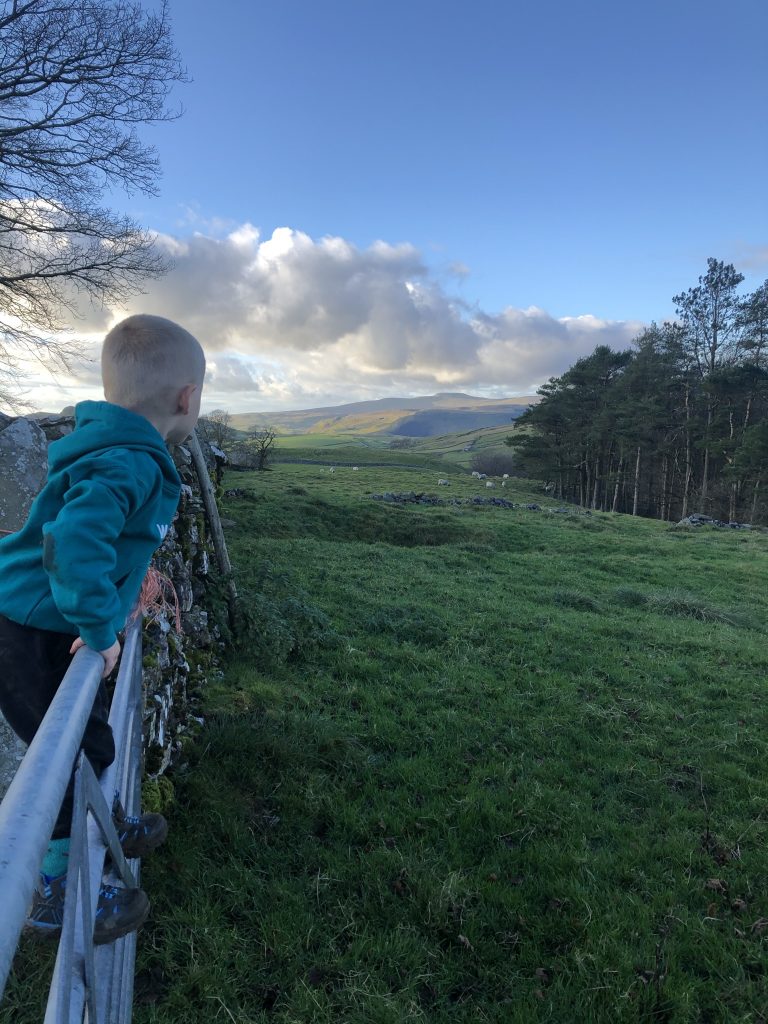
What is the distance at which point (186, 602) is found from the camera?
19.8 feet

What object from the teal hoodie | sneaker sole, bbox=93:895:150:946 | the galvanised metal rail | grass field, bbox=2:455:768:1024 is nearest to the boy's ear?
the teal hoodie

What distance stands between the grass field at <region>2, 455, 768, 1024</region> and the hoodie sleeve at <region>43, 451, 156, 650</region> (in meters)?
2.38

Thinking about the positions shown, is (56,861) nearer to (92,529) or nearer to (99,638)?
(99,638)

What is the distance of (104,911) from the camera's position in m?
2.34

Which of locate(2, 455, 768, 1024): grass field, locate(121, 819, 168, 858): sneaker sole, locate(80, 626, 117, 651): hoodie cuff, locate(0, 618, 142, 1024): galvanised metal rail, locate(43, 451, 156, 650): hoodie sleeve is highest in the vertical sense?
locate(43, 451, 156, 650): hoodie sleeve

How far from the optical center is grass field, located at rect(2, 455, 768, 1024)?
3281 millimetres

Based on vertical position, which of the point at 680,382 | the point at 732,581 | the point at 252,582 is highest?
the point at 680,382

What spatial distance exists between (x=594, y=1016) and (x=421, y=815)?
1791 millimetres

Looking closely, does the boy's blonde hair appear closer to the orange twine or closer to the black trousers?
the black trousers

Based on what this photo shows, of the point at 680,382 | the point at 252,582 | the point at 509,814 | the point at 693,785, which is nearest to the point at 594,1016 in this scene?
the point at 509,814

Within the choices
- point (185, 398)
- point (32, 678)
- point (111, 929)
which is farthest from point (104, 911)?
point (185, 398)

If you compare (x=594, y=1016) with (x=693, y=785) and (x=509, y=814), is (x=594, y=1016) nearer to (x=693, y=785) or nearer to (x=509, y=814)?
(x=509, y=814)

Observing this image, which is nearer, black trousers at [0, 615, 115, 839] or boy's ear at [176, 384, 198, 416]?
black trousers at [0, 615, 115, 839]

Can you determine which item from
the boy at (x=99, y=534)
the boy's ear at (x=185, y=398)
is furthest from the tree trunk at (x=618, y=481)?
the boy at (x=99, y=534)
